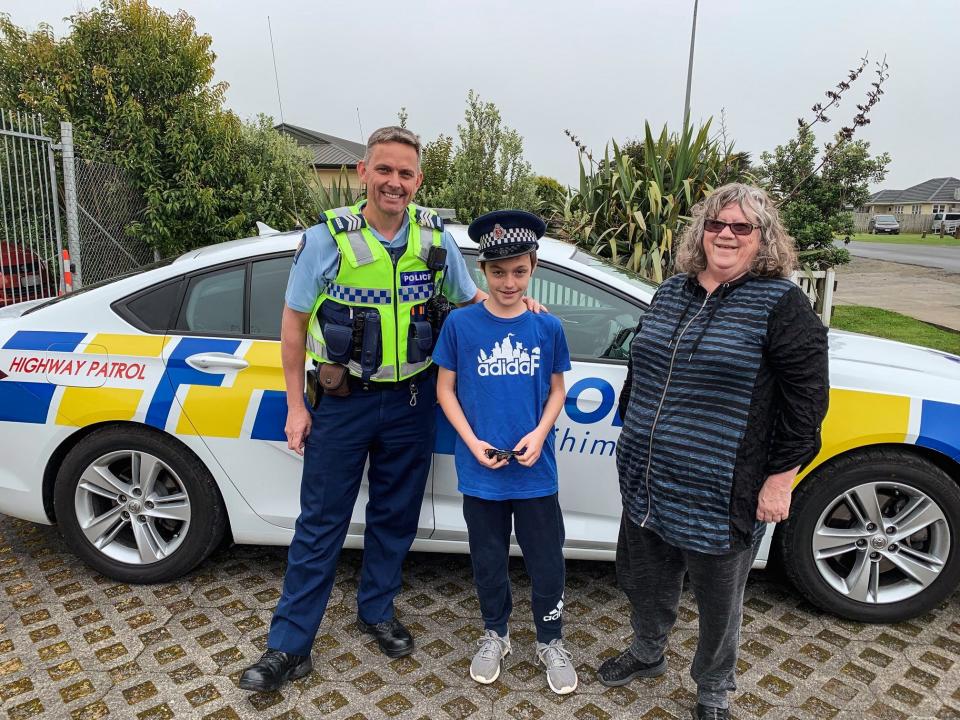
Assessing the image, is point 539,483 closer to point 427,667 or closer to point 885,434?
point 427,667

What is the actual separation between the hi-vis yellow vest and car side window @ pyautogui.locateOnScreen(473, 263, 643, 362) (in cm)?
61

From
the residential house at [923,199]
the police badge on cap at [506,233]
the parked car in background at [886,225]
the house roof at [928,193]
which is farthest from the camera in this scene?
the house roof at [928,193]

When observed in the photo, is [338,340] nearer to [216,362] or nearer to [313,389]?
[313,389]

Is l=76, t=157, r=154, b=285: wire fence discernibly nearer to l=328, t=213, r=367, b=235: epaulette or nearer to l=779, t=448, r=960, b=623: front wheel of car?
l=328, t=213, r=367, b=235: epaulette

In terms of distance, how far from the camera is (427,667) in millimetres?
2525

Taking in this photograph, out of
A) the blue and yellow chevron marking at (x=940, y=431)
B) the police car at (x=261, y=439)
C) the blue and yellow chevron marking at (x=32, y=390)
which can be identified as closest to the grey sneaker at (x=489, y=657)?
the police car at (x=261, y=439)

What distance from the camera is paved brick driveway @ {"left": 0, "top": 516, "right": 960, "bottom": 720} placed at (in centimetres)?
232

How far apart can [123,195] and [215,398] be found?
629cm

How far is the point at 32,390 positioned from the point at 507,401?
195 cm

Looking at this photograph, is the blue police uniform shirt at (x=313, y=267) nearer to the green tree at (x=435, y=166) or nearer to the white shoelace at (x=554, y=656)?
the white shoelace at (x=554, y=656)

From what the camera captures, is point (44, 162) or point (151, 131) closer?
point (44, 162)

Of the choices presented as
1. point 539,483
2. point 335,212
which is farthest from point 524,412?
point 335,212

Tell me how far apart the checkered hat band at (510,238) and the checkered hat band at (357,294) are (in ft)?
1.27

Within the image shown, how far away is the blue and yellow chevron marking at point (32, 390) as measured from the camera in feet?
9.34
